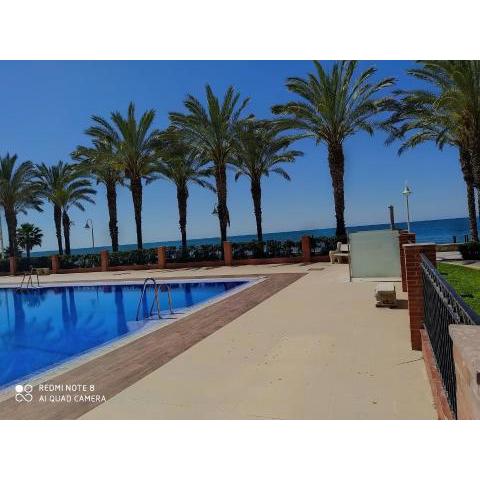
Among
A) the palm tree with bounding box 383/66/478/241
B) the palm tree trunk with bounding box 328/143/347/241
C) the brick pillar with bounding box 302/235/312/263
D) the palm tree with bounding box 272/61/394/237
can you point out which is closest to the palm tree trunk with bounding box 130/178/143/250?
the palm tree with bounding box 272/61/394/237

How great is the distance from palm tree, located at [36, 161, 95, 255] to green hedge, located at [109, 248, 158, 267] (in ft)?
24.0

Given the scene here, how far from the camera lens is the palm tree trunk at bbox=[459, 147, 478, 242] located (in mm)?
16359

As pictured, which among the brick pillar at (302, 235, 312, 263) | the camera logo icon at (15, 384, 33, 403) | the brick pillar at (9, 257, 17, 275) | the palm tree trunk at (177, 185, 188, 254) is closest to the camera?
the camera logo icon at (15, 384, 33, 403)

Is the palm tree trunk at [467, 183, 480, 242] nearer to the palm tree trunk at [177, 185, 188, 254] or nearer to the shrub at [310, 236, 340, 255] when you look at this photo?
the shrub at [310, 236, 340, 255]

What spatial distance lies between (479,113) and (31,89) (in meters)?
12.5

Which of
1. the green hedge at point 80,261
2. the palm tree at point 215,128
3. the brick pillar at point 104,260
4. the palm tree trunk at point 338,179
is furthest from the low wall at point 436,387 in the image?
the green hedge at point 80,261

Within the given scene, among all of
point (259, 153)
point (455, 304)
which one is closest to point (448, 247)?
point (259, 153)

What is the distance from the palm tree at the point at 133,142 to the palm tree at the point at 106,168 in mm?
387

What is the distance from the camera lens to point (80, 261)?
83.4 feet

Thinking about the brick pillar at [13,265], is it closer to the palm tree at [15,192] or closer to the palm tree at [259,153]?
the palm tree at [15,192]

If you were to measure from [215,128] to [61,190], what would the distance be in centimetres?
1413

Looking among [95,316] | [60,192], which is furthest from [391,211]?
[60,192]
